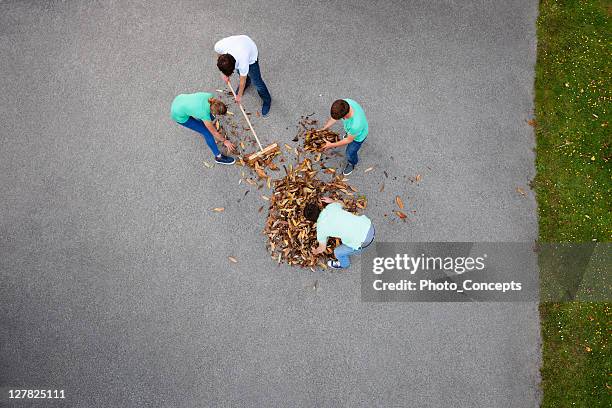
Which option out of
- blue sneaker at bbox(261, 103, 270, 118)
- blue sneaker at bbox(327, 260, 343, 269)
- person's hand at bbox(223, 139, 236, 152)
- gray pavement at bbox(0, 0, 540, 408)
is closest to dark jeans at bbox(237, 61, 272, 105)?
blue sneaker at bbox(261, 103, 270, 118)

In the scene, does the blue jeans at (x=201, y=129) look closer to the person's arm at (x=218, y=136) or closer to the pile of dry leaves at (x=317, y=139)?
the person's arm at (x=218, y=136)

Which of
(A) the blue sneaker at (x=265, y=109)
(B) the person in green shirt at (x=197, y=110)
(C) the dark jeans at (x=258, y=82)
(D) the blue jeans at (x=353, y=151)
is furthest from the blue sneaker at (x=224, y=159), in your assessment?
(D) the blue jeans at (x=353, y=151)

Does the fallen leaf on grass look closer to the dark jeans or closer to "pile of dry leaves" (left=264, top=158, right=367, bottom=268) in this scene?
"pile of dry leaves" (left=264, top=158, right=367, bottom=268)

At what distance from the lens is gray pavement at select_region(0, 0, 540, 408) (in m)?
4.68

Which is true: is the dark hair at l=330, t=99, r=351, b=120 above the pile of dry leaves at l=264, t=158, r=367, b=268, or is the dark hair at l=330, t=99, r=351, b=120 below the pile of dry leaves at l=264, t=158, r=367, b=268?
above

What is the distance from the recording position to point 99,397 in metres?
4.66

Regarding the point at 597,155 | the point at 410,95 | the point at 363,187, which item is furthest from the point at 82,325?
the point at 597,155

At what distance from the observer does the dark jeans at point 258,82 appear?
4625 mm

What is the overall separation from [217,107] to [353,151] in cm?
160

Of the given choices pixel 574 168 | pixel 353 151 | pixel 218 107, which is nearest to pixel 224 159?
pixel 218 107

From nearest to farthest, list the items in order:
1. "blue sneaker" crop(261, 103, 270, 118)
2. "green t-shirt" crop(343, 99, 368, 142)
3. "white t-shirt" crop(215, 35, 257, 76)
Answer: "green t-shirt" crop(343, 99, 368, 142), "white t-shirt" crop(215, 35, 257, 76), "blue sneaker" crop(261, 103, 270, 118)

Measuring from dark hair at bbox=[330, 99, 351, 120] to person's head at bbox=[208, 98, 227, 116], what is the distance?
1081mm

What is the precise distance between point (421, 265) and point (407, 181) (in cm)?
106

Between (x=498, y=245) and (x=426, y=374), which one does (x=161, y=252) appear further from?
(x=498, y=245)
